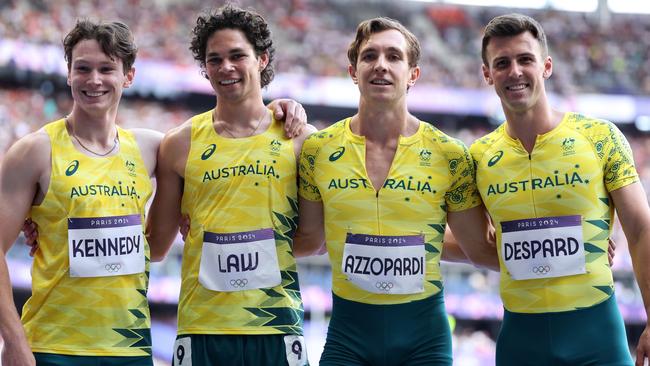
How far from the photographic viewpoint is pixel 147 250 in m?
4.39

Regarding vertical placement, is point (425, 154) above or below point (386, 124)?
below

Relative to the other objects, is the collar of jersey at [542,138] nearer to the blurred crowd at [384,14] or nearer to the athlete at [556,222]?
the athlete at [556,222]

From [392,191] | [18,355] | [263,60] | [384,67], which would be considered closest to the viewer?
[18,355]

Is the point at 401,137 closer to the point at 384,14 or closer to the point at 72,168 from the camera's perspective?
the point at 72,168

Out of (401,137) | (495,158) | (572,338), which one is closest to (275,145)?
(401,137)

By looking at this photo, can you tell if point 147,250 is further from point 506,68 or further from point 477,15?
point 477,15

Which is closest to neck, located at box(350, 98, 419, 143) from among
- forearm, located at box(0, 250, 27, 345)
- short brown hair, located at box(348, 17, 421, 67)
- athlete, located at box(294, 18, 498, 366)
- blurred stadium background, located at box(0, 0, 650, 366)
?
athlete, located at box(294, 18, 498, 366)

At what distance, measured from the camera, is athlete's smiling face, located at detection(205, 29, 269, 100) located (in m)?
4.49

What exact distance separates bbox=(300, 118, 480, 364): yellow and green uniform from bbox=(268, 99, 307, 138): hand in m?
0.12

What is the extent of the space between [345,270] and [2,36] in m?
19.5

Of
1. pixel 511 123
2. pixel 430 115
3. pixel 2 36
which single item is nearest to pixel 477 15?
pixel 430 115

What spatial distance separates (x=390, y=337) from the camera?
4.13 meters

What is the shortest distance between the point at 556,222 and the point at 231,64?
1.81m

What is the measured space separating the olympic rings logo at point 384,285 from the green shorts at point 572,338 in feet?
2.08
